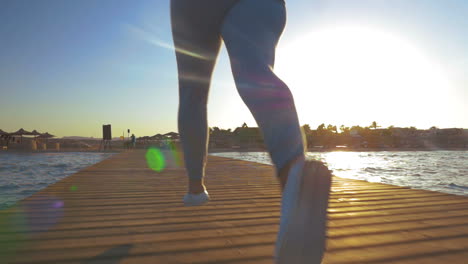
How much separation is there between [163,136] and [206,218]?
103 ft

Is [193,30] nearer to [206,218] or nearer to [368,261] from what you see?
[206,218]

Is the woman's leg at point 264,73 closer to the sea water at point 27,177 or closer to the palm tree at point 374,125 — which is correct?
the sea water at point 27,177

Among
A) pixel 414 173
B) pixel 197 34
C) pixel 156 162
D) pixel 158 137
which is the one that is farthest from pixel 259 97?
pixel 158 137

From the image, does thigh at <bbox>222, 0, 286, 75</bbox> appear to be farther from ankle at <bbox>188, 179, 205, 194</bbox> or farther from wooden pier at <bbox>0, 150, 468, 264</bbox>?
ankle at <bbox>188, 179, 205, 194</bbox>

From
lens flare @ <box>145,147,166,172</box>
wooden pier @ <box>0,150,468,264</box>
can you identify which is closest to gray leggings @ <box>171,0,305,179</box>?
wooden pier @ <box>0,150,468,264</box>

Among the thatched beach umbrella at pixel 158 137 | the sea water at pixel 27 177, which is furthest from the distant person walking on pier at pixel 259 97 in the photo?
the thatched beach umbrella at pixel 158 137

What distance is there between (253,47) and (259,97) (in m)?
0.15

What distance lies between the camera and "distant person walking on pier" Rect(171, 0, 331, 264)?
578mm

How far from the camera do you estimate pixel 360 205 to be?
5.51 feet

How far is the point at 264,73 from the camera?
77cm

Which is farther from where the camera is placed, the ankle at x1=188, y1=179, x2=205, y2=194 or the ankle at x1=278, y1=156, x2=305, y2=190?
the ankle at x1=188, y1=179, x2=205, y2=194

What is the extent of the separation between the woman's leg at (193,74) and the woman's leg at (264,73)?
0.71ft

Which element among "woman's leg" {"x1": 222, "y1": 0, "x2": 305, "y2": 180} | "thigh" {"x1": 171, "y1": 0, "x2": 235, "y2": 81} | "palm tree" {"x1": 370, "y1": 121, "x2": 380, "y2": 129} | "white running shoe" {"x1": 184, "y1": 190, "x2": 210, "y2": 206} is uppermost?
"palm tree" {"x1": 370, "y1": 121, "x2": 380, "y2": 129}

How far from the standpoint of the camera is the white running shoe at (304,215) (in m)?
0.56
